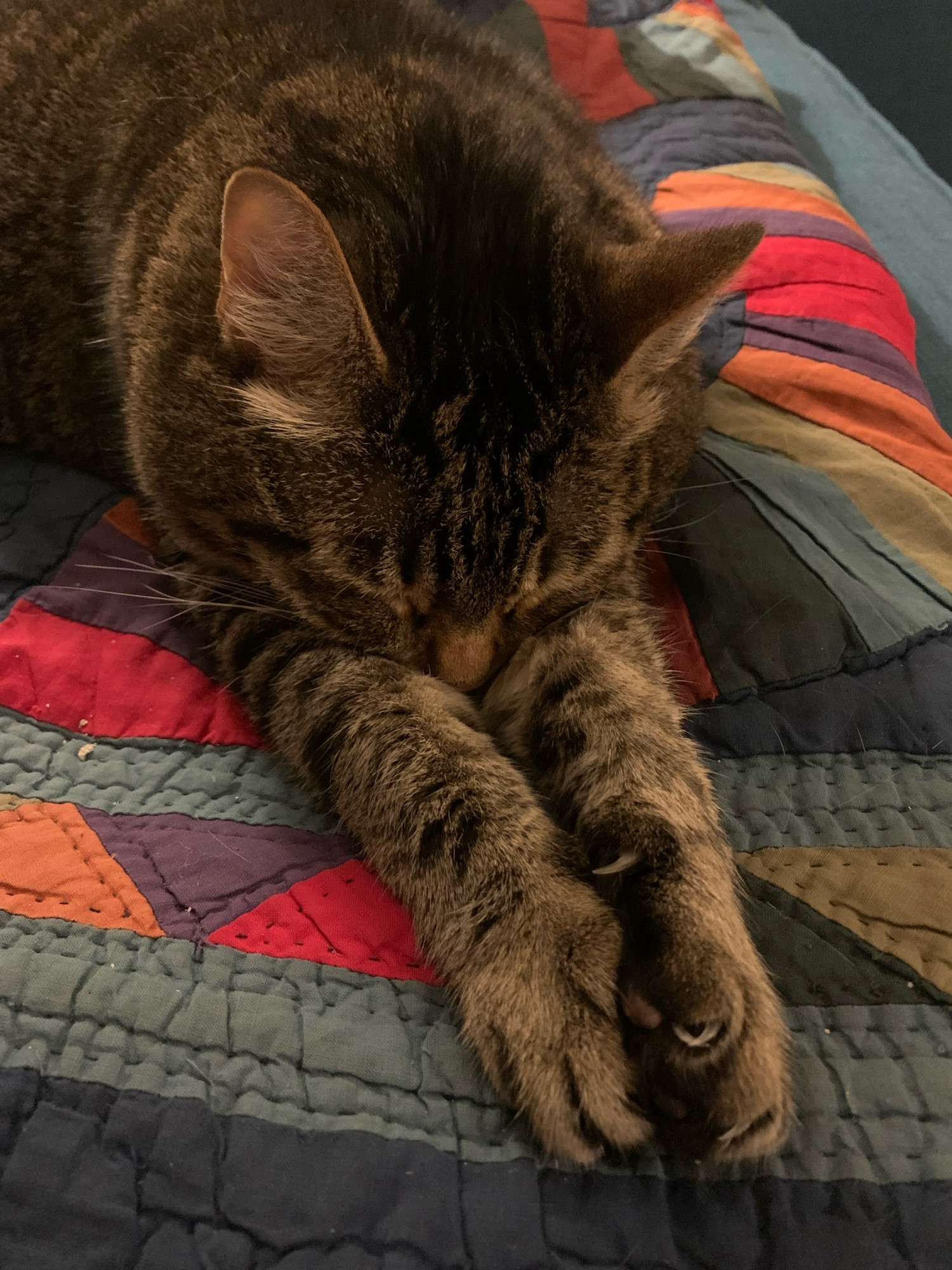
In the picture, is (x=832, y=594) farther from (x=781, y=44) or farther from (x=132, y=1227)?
(x=781, y=44)

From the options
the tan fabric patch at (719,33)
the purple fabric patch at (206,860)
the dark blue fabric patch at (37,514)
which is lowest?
the dark blue fabric patch at (37,514)

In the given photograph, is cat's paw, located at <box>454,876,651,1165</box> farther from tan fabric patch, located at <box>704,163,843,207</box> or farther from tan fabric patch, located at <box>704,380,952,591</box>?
tan fabric patch, located at <box>704,163,843,207</box>

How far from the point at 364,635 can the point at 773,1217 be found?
561mm

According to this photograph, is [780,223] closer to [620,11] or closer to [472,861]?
[620,11]

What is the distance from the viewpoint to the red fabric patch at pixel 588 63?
1.82 m

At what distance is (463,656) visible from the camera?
0.83 meters

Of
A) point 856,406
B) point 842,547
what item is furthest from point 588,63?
point 842,547

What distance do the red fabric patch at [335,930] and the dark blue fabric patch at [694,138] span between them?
56.7 inches

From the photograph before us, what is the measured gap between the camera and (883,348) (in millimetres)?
1280

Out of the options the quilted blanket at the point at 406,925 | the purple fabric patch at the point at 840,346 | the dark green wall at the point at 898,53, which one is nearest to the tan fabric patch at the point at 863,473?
the quilted blanket at the point at 406,925

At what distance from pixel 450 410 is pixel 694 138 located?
1.30 meters

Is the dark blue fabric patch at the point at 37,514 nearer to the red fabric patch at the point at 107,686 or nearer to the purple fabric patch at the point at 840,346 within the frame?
the red fabric patch at the point at 107,686

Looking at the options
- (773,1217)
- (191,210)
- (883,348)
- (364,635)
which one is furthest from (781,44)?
(773,1217)

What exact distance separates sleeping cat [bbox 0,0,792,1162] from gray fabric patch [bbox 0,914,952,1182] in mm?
35
